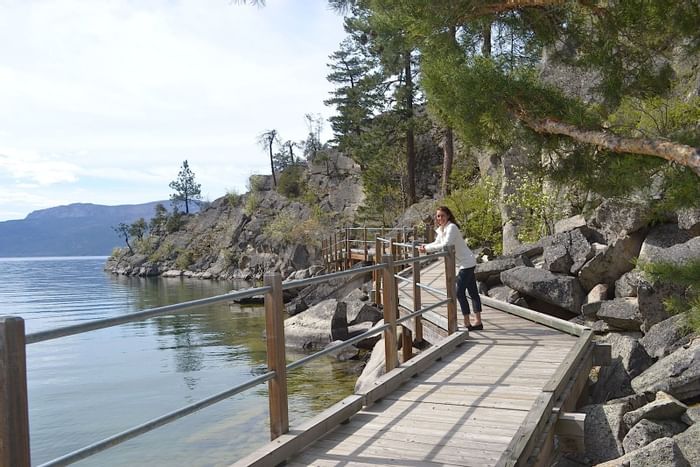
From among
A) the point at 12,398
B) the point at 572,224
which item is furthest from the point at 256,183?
the point at 12,398

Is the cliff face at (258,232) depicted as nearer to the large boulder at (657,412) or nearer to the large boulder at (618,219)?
the large boulder at (618,219)

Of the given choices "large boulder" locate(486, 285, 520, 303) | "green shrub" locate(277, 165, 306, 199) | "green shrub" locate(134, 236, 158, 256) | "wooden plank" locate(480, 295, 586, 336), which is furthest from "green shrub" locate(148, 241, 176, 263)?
"wooden plank" locate(480, 295, 586, 336)

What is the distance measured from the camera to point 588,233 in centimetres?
1176

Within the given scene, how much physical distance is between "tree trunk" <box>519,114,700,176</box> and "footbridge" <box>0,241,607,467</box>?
1869 mm

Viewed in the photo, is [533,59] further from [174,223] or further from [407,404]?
[174,223]

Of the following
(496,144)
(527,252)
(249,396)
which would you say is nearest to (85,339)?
(249,396)

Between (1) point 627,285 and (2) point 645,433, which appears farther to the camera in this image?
(1) point 627,285

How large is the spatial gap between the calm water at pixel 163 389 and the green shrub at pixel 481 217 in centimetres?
797

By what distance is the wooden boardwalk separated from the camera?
3.96 meters

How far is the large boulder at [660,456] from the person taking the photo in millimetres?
4293

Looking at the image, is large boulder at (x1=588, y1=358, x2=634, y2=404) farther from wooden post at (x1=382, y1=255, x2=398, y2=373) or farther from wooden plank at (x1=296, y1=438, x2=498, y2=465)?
wooden plank at (x1=296, y1=438, x2=498, y2=465)

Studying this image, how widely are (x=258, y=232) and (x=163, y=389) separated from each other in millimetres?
38514

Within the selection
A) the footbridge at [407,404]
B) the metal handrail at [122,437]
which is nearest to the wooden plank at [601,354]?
the footbridge at [407,404]

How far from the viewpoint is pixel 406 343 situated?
33.8ft
